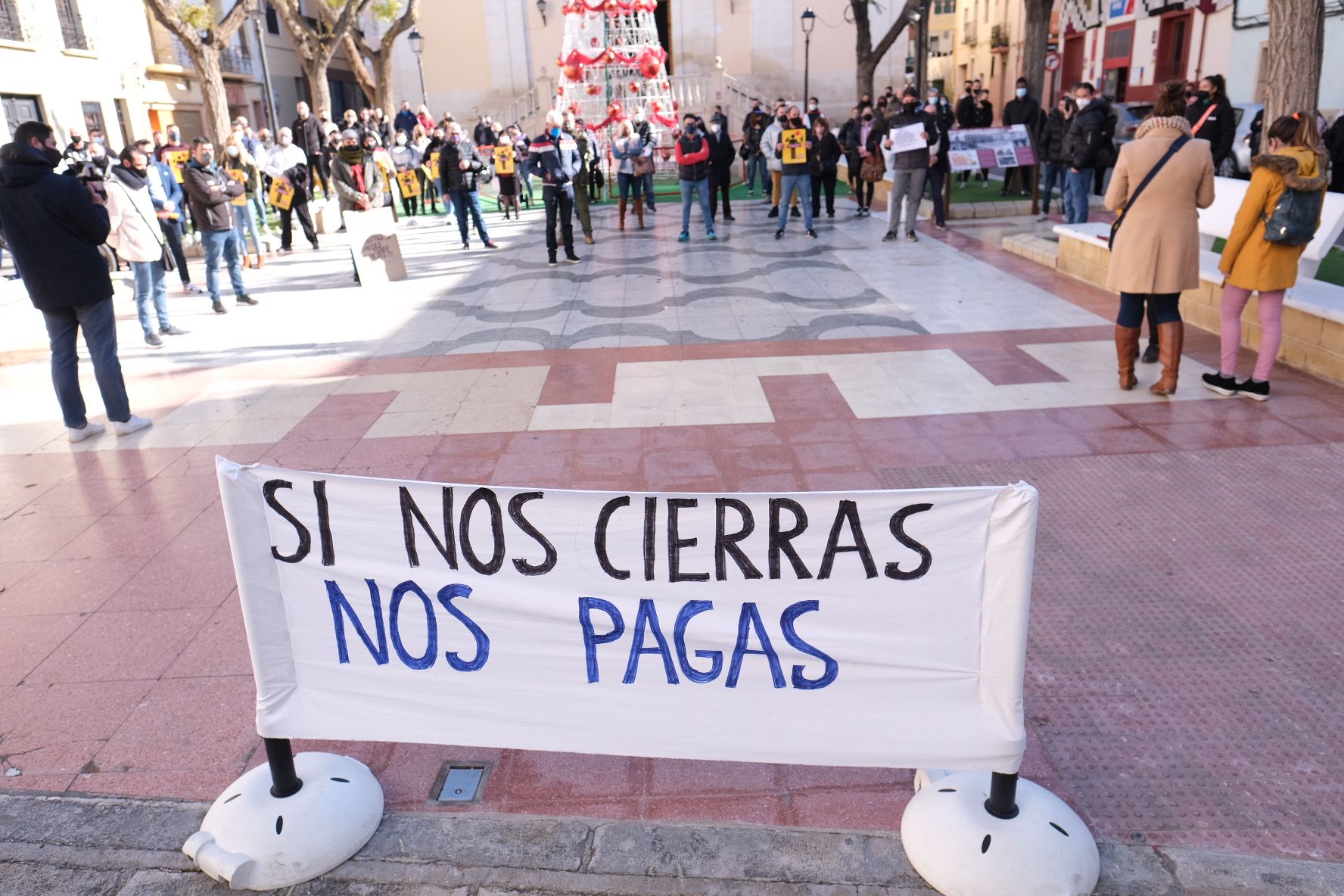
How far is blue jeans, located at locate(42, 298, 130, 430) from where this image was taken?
6.38 metres

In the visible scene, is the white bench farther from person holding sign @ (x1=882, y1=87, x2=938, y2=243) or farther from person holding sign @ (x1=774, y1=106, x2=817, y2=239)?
person holding sign @ (x1=774, y1=106, x2=817, y2=239)

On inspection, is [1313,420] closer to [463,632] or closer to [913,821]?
[913,821]

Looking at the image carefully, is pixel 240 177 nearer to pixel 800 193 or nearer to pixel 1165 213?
pixel 800 193

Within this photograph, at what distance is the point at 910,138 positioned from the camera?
12352 mm

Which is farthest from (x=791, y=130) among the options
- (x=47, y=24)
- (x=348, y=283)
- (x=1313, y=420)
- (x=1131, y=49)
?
(x=1131, y=49)

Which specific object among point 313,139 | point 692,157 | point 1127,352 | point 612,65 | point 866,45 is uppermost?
point 866,45

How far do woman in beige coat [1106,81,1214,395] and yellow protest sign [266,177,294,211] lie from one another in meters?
12.0

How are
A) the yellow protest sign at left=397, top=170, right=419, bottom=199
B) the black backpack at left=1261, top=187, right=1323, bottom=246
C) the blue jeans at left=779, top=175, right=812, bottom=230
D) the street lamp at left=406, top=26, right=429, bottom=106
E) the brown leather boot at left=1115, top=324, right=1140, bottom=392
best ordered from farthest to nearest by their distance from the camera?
the street lamp at left=406, top=26, right=429, bottom=106 < the yellow protest sign at left=397, top=170, right=419, bottom=199 < the blue jeans at left=779, top=175, right=812, bottom=230 < the brown leather boot at left=1115, top=324, right=1140, bottom=392 < the black backpack at left=1261, top=187, right=1323, bottom=246

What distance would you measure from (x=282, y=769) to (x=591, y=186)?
63.7ft

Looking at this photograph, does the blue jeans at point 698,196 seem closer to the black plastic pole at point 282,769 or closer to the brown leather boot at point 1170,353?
the brown leather boot at point 1170,353

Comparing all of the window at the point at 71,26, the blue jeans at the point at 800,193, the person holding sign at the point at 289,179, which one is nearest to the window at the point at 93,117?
the window at the point at 71,26

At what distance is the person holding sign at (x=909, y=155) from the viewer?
12344 millimetres

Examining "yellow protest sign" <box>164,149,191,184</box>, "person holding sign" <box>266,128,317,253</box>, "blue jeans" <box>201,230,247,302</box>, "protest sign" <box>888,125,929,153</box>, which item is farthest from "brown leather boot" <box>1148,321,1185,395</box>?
"yellow protest sign" <box>164,149,191,184</box>

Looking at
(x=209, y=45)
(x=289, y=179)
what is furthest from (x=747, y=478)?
(x=209, y=45)
